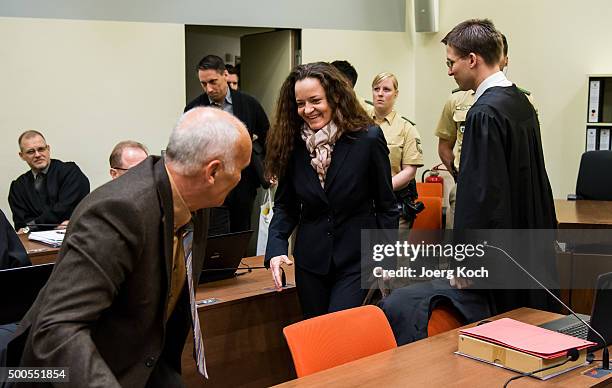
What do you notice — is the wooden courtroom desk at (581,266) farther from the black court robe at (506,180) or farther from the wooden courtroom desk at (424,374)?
the wooden courtroom desk at (424,374)

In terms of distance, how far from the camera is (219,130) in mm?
1590

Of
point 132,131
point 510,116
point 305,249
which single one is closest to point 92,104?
point 132,131

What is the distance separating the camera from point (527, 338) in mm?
2162

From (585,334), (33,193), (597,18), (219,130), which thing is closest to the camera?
(219,130)

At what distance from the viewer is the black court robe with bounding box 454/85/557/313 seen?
268 centimetres

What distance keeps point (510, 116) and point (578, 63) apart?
4123mm

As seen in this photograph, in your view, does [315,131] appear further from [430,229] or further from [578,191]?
[578,191]

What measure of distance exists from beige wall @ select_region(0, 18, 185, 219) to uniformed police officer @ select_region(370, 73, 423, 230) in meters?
1.66

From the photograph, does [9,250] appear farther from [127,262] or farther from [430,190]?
[430,190]

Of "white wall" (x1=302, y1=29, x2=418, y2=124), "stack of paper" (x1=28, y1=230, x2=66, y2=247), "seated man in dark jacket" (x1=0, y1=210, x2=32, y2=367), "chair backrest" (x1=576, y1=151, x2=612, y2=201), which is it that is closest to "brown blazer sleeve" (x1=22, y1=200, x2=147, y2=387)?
"seated man in dark jacket" (x1=0, y1=210, x2=32, y2=367)

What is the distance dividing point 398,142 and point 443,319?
2.52 m

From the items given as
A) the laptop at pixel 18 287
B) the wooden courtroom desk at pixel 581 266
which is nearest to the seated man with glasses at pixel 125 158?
the laptop at pixel 18 287

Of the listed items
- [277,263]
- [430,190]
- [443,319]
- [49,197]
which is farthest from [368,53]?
[443,319]

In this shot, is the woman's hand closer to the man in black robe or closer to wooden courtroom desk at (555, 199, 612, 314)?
the man in black robe
